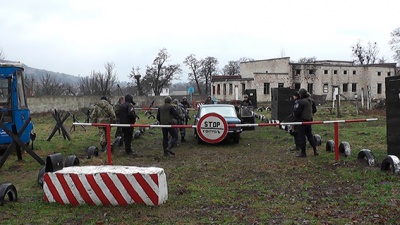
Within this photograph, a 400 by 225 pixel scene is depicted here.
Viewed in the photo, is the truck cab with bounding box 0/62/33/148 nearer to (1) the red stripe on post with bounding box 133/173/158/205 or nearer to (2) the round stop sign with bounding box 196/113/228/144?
(2) the round stop sign with bounding box 196/113/228/144

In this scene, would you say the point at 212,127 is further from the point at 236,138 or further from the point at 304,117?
the point at 236,138

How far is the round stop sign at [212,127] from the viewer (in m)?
10.7

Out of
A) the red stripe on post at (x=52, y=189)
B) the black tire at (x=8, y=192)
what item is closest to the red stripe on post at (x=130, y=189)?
the red stripe on post at (x=52, y=189)

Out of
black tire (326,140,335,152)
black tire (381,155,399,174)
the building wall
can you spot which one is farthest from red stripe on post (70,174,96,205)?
the building wall

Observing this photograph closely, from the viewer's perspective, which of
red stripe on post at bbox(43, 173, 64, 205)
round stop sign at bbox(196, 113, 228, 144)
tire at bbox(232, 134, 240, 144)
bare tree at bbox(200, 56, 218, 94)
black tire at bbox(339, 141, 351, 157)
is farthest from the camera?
bare tree at bbox(200, 56, 218, 94)

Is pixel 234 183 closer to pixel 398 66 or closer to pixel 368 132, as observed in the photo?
pixel 368 132

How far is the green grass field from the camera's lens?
6.04m

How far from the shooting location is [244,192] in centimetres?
768

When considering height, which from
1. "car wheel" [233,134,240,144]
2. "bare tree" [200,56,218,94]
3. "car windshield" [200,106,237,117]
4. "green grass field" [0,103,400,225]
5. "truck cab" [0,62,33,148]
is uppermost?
"bare tree" [200,56,218,94]

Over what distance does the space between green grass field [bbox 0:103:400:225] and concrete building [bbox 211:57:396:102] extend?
53.0m

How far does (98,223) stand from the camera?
5895mm

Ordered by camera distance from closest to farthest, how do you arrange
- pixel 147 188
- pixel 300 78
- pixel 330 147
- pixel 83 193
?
pixel 147 188
pixel 83 193
pixel 330 147
pixel 300 78

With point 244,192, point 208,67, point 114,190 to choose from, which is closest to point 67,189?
point 114,190

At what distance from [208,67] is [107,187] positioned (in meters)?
84.8
